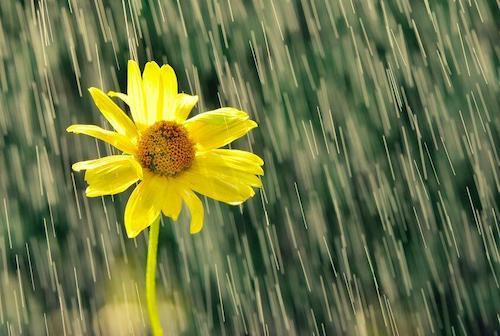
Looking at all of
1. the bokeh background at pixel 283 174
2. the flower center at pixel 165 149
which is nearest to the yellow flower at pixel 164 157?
the flower center at pixel 165 149

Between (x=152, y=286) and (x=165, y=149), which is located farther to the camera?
(x=165, y=149)

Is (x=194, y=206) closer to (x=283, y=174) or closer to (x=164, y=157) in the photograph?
(x=164, y=157)

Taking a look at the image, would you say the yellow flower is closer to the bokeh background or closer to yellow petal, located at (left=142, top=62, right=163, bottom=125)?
yellow petal, located at (left=142, top=62, right=163, bottom=125)

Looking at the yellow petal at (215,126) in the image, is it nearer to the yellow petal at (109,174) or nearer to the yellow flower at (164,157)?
the yellow flower at (164,157)

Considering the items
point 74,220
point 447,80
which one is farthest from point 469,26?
point 74,220

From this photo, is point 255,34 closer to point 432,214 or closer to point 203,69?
point 203,69

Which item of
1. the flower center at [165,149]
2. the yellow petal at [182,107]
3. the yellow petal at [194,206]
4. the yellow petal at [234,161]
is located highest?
the yellow petal at [182,107]

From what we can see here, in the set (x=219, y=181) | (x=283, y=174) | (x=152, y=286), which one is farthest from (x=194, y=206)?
(x=283, y=174)

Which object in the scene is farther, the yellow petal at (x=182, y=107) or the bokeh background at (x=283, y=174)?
the bokeh background at (x=283, y=174)
